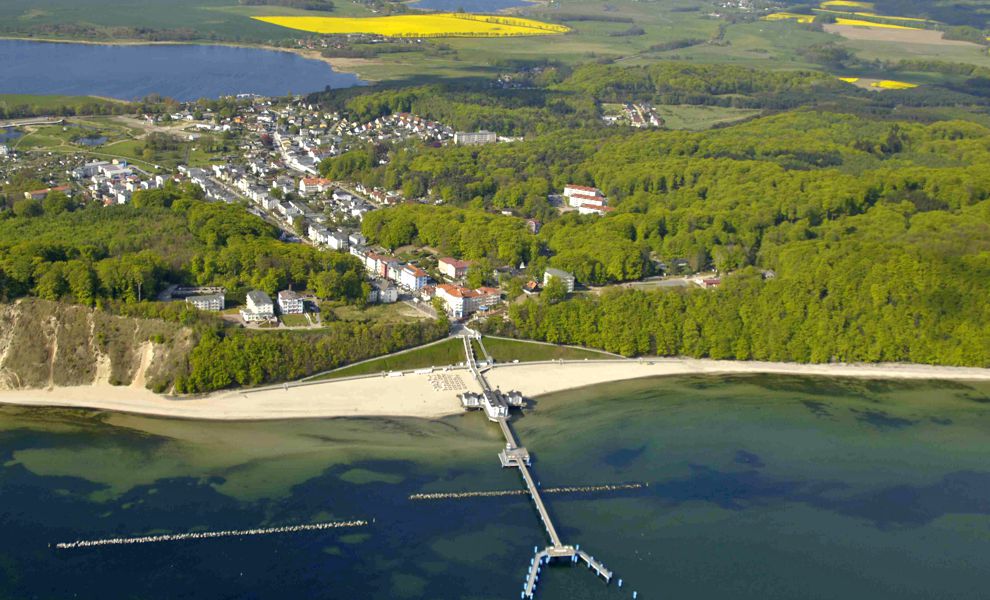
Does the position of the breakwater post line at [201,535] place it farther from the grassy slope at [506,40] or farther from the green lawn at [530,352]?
the grassy slope at [506,40]

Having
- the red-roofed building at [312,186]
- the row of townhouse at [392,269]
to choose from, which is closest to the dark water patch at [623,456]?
the row of townhouse at [392,269]

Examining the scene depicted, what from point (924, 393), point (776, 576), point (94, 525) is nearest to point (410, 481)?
point (94, 525)

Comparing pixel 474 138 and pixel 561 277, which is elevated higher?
pixel 474 138

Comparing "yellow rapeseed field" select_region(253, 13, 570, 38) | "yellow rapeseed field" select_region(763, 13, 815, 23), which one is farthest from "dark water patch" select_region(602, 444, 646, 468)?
"yellow rapeseed field" select_region(763, 13, 815, 23)

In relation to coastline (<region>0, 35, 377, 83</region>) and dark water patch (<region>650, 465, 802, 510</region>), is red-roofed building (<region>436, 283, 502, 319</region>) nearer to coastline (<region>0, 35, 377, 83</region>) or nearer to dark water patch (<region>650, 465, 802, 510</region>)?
dark water patch (<region>650, 465, 802, 510</region>)

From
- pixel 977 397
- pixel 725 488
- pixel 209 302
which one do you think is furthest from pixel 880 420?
pixel 209 302

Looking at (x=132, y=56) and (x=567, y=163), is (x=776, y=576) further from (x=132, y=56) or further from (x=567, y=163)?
(x=132, y=56)

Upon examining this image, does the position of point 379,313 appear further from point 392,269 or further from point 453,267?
point 453,267
